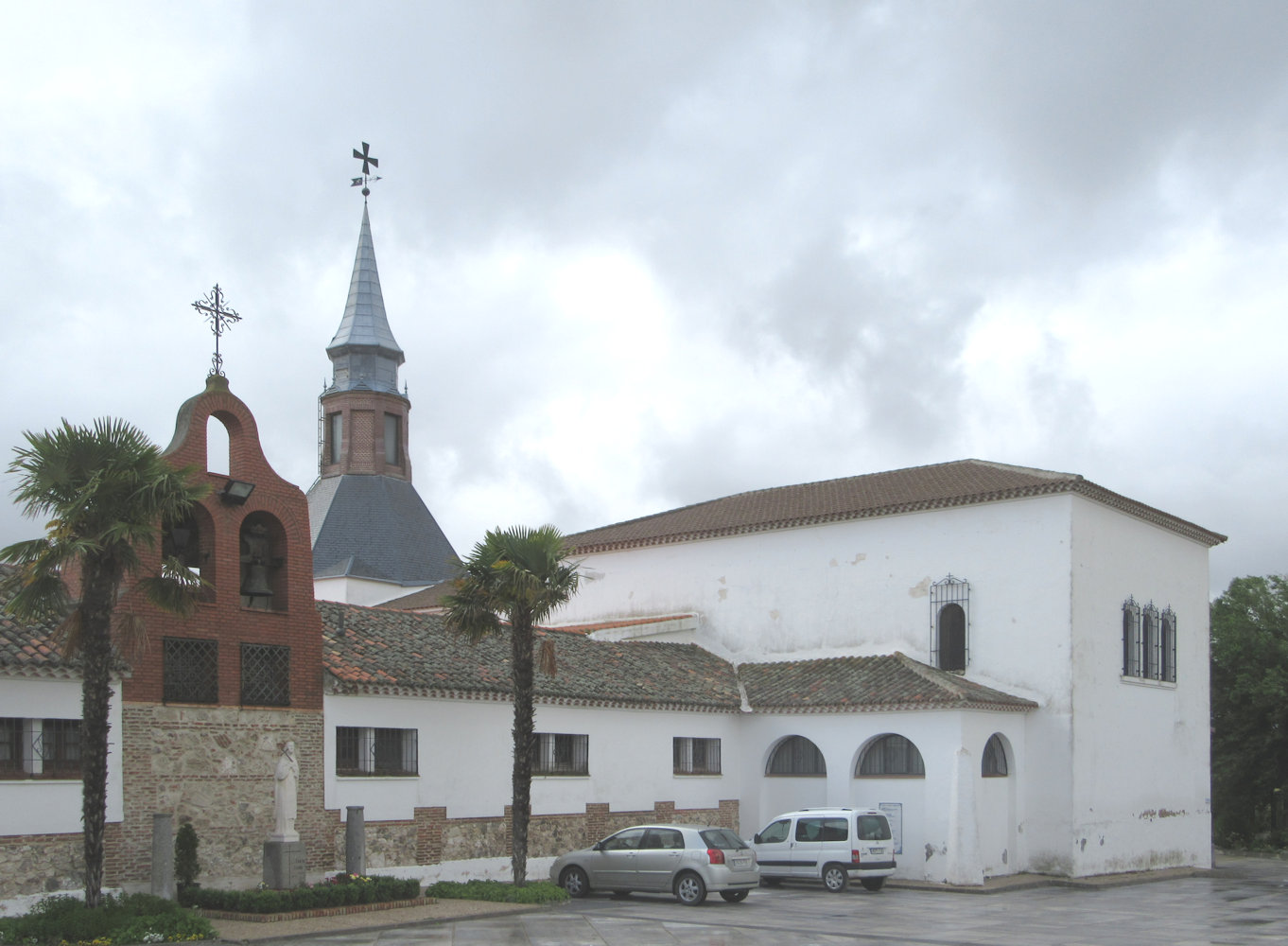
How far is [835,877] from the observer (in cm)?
2572

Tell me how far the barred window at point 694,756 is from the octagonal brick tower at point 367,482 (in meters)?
23.5

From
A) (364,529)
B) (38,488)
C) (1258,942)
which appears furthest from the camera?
(364,529)

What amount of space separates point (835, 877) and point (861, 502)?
1158 cm

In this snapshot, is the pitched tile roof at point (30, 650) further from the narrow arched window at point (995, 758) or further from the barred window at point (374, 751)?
the narrow arched window at point (995, 758)

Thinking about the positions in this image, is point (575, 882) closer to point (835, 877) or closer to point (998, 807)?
point (835, 877)

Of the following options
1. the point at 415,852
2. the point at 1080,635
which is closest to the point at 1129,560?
the point at 1080,635

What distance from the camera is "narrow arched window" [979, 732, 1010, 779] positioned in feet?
95.8

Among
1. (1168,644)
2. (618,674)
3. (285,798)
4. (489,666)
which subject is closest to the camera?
(285,798)

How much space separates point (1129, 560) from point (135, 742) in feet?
78.2

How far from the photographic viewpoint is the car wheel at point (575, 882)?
949 inches

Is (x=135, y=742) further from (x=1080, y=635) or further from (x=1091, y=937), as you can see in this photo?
(x=1080, y=635)

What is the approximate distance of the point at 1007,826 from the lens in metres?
29.3

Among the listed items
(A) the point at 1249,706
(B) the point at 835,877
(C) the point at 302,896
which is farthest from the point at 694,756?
(A) the point at 1249,706

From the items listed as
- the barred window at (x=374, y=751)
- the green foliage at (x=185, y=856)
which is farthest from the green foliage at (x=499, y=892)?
the green foliage at (x=185, y=856)
